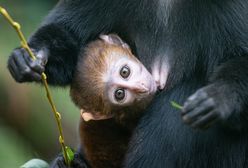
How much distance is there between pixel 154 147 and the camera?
4500 millimetres

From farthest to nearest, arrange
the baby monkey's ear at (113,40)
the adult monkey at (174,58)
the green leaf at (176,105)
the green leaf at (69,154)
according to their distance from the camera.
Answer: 1. the baby monkey's ear at (113,40)
2. the green leaf at (69,154)
3. the adult monkey at (174,58)
4. the green leaf at (176,105)

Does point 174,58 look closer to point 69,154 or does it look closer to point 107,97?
point 107,97

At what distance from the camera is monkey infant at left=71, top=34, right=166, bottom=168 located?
477 centimetres

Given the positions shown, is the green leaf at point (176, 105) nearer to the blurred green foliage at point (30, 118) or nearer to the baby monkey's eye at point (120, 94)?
the baby monkey's eye at point (120, 94)

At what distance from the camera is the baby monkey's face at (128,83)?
4676mm

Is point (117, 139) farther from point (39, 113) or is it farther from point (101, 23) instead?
point (39, 113)

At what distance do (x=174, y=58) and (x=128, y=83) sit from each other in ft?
1.08

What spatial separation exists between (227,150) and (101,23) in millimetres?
1172

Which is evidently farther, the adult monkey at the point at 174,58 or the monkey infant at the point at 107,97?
the monkey infant at the point at 107,97

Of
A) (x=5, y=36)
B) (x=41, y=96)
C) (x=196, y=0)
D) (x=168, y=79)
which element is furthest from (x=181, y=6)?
(x=5, y=36)

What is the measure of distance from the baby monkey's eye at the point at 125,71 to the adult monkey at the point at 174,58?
116 mm

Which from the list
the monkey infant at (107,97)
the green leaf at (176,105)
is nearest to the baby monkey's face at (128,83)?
the monkey infant at (107,97)

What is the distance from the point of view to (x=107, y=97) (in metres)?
4.83

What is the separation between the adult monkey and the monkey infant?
0.08m
